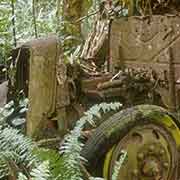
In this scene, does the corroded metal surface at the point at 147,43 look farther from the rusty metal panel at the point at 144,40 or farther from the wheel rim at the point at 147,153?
the wheel rim at the point at 147,153

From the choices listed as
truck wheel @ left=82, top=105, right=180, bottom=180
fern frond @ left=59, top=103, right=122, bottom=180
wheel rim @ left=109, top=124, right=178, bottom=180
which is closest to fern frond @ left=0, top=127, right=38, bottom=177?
fern frond @ left=59, top=103, right=122, bottom=180

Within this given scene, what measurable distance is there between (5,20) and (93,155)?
3592mm

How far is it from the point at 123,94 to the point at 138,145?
0.62 meters

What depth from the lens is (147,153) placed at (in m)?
3.71

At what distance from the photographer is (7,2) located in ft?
23.3

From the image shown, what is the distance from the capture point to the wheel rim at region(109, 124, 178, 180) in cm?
365

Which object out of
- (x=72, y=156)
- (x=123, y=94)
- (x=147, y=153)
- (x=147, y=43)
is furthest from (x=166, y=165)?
(x=147, y=43)

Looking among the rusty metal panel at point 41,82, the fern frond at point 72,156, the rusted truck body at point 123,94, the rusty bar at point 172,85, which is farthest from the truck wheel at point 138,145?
the rusty bar at point 172,85

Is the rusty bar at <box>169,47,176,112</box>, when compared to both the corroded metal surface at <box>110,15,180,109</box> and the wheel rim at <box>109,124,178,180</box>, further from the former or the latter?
the wheel rim at <box>109,124,178,180</box>

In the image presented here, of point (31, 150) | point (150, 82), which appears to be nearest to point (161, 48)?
point (150, 82)

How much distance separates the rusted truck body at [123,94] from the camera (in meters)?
3.53

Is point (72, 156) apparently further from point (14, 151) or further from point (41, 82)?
point (41, 82)

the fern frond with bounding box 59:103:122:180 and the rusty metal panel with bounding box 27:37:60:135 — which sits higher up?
the rusty metal panel with bounding box 27:37:60:135

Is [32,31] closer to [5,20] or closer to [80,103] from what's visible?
[5,20]
